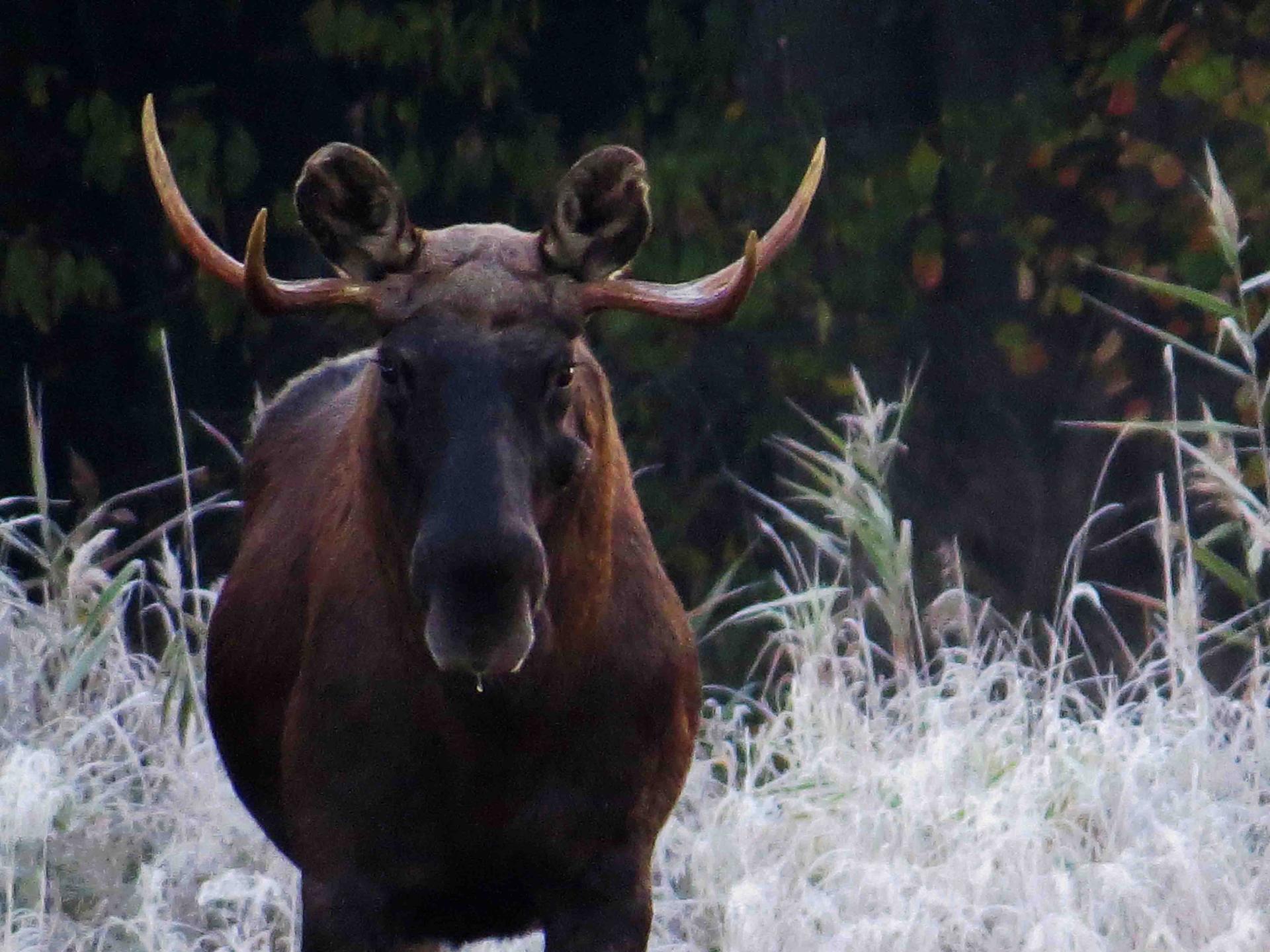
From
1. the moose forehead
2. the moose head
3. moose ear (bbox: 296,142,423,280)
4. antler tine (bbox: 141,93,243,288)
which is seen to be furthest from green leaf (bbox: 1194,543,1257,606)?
antler tine (bbox: 141,93,243,288)

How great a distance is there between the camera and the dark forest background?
6.52 meters

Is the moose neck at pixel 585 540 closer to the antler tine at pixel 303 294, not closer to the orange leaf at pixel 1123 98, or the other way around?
the antler tine at pixel 303 294

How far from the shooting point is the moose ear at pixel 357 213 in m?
3.54

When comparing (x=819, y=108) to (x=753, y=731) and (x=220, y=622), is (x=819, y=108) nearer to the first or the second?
(x=753, y=731)

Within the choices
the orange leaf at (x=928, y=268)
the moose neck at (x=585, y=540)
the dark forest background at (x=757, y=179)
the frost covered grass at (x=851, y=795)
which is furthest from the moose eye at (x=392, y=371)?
the orange leaf at (x=928, y=268)

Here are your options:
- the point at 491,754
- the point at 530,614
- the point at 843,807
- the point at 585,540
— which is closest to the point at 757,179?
the point at 843,807

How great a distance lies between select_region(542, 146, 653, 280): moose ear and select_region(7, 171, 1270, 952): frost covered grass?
139cm

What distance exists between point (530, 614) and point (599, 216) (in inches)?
26.0

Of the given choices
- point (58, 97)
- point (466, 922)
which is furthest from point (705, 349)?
point (466, 922)

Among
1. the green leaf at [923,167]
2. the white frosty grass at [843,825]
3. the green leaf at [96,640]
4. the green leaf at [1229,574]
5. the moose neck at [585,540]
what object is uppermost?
the moose neck at [585,540]

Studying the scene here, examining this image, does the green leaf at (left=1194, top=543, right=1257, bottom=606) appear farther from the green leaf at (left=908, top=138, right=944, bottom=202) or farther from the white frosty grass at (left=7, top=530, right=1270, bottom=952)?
the green leaf at (left=908, top=138, right=944, bottom=202)

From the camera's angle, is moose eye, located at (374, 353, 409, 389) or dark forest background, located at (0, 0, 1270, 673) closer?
moose eye, located at (374, 353, 409, 389)

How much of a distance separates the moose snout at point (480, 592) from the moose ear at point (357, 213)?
0.51 metres

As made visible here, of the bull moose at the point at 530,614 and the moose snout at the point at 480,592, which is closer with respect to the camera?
the moose snout at the point at 480,592
